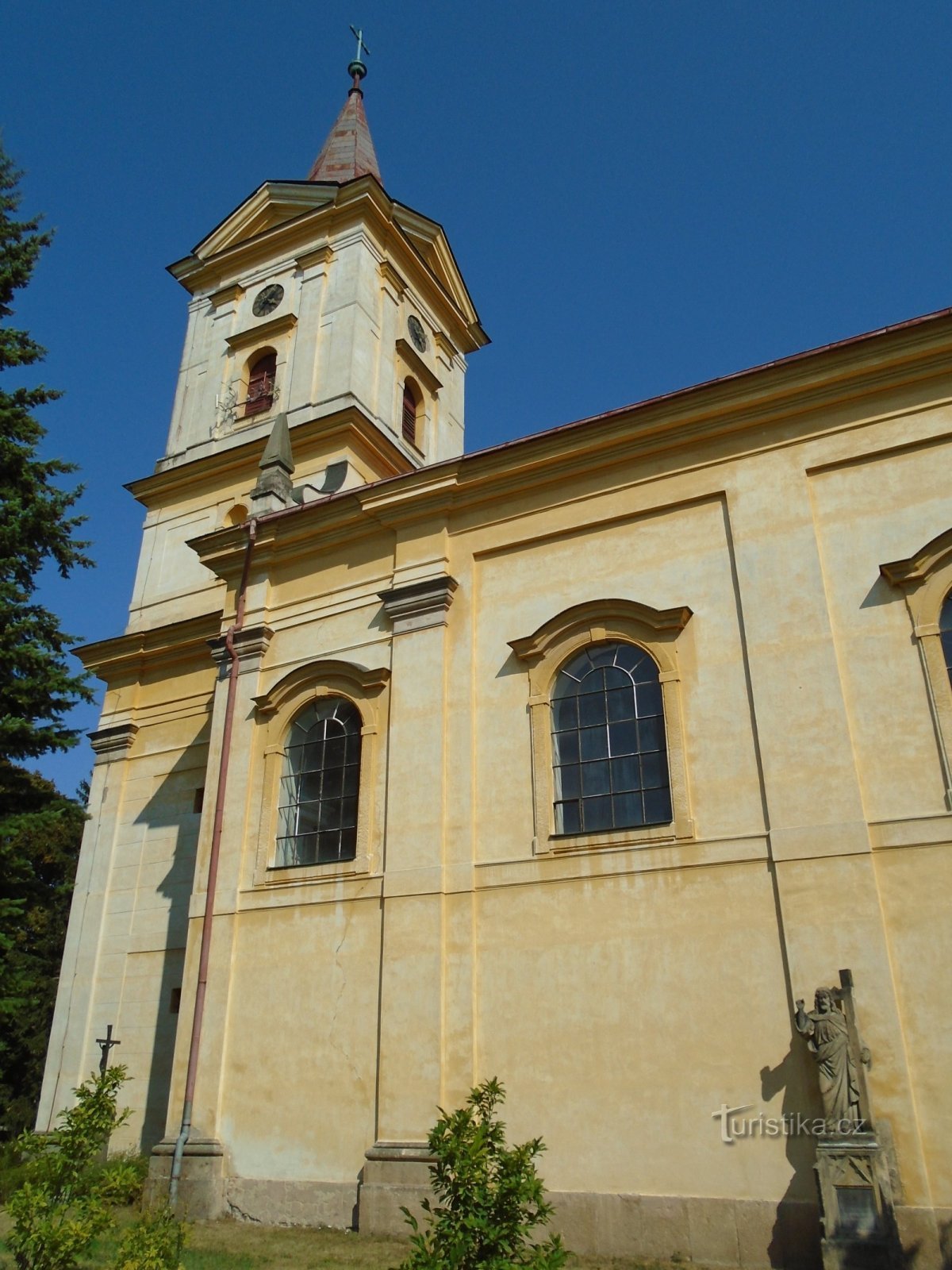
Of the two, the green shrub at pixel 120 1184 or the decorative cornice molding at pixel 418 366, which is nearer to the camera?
the green shrub at pixel 120 1184

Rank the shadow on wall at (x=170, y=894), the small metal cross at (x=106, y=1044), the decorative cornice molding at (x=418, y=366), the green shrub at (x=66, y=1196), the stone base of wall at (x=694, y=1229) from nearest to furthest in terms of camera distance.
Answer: the green shrub at (x=66, y=1196)
the stone base of wall at (x=694, y=1229)
the shadow on wall at (x=170, y=894)
the small metal cross at (x=106, y=1044)
the decorative cornice molding at (x=418, y=366)

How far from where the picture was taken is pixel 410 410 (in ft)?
78.9

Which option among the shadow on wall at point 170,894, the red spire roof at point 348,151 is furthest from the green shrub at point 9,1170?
the red spire roof at point 348,151

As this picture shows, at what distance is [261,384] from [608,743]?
1476cm

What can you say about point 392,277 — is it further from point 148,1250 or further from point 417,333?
point 148,1250

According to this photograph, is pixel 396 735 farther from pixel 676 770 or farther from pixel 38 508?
pixel 38 508

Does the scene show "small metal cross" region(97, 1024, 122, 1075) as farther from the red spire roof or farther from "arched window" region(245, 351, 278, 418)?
the red spire roof

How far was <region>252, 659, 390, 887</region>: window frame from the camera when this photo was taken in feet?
41.3

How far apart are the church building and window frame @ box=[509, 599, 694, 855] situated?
4 centimetres

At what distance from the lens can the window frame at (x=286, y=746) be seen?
12.6 m

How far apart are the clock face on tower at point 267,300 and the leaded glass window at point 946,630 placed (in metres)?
17.9

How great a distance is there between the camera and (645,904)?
10.6m

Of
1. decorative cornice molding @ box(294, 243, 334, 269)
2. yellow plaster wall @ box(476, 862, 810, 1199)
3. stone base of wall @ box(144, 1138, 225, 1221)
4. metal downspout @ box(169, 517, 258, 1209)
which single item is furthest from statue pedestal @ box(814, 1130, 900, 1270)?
decorative cornice molding @ box(294, 243, 334, 269)

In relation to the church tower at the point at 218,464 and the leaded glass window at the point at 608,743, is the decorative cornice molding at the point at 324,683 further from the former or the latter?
the leaded glass window at the point at 608,743
